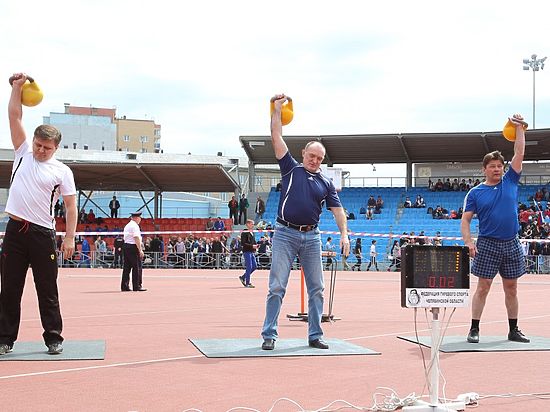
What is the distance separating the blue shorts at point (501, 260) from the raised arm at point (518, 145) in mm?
842

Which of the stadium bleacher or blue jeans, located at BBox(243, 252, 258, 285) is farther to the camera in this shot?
the stadium bleacher

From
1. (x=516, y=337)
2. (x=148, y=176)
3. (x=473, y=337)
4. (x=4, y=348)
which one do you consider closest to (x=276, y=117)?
(x=473, y=337)

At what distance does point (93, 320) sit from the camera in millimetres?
11312

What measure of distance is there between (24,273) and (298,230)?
2.69 m

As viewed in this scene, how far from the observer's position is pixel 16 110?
24.3ft

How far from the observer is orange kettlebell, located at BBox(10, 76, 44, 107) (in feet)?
24.5

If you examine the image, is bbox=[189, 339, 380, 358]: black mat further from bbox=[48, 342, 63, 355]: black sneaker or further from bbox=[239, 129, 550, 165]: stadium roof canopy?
bbox=[239, 129, 550, 165]: stadium roof canopy

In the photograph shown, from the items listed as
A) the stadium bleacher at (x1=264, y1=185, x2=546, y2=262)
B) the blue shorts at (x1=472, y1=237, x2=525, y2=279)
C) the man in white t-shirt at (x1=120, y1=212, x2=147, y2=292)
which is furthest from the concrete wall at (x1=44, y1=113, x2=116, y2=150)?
the blue shorts at (x1=472, y1=237, x2=525, y2=279)

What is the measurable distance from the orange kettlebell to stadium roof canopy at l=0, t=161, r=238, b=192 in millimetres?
32436

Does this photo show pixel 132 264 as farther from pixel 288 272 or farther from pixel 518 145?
pixel 518 145

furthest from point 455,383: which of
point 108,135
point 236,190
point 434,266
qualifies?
point 108,135

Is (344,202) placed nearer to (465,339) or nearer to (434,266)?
(465,339)

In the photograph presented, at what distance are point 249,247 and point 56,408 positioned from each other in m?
15.9

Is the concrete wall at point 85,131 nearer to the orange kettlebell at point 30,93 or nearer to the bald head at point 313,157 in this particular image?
the bald head at point 313,157
